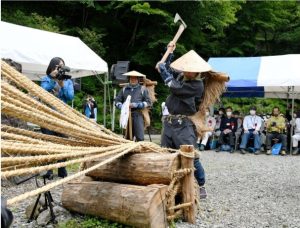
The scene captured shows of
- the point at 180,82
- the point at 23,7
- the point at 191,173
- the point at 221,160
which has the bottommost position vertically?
the point at 221,160

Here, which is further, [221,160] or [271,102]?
[271,102]

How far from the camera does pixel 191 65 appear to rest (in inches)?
179

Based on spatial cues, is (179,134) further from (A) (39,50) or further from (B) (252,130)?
(B) (252,130)

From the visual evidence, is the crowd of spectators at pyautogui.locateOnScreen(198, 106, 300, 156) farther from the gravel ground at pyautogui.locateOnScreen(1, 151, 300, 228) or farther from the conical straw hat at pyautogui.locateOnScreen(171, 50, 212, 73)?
the conical straw hat at pyautogui.locateOnScreen(171, 50, 212, 73)

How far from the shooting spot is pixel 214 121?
13.4m

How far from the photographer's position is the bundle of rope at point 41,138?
2.21 metres

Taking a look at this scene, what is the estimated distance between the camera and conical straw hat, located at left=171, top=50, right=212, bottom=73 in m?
4.51

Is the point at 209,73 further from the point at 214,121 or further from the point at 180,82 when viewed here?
the point at 214,121

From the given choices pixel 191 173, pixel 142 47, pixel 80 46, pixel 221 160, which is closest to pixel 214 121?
pixel 221 160

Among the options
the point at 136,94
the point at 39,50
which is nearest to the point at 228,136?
the point at 136,94

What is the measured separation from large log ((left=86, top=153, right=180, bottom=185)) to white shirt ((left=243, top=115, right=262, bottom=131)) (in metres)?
9.12

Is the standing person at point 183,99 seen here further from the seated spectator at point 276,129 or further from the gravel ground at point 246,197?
the seated spectator at point 276,129

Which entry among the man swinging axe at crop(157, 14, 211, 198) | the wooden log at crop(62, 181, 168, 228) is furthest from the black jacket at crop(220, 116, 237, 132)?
the wooden log at crop(62, 181, 168, 228)

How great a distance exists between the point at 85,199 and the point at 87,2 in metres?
15.9
